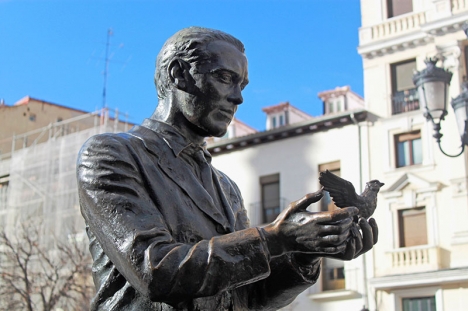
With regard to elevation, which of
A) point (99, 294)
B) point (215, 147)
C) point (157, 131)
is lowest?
point (99, 294)

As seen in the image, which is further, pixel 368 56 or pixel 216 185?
pixel 368 56

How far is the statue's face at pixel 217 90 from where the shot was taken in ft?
9.55

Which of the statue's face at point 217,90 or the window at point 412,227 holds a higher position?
the window at point 412,227

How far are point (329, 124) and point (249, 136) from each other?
327 centimetres

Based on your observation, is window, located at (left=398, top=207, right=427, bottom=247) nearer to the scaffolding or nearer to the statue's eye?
the scaffolding

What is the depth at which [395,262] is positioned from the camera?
2645 cm

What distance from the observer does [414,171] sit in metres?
26.8

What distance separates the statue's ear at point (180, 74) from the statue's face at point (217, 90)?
0.11 feet

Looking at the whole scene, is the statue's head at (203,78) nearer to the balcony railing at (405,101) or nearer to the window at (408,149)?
the window at (408,149)

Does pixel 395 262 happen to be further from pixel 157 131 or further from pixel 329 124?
pixel 157 131

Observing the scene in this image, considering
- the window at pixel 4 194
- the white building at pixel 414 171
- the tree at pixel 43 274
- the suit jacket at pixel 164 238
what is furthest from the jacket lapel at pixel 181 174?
the window at pixel 4 194

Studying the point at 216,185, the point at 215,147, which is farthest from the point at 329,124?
the point at 216,185

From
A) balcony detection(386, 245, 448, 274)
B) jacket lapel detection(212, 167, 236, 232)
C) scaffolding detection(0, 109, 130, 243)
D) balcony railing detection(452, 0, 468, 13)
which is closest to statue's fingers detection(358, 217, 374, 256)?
jacket lapel detection(212, 167, 236, 232)

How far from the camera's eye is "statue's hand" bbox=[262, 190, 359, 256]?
2.45m
